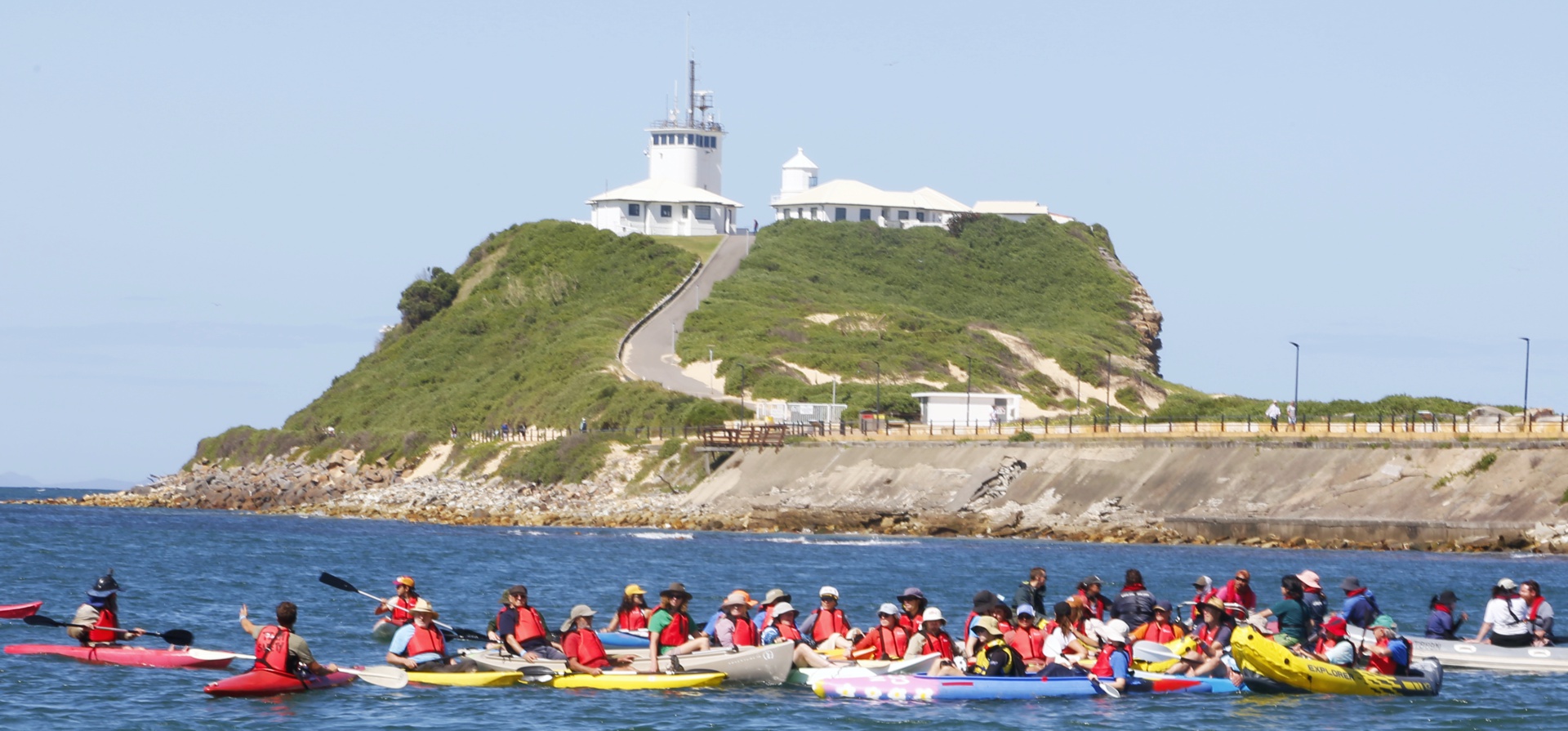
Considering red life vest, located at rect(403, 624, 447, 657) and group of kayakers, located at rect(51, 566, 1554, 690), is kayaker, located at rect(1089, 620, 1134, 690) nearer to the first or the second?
group of kayakers, located at rect(51, 566, 1554, 690)

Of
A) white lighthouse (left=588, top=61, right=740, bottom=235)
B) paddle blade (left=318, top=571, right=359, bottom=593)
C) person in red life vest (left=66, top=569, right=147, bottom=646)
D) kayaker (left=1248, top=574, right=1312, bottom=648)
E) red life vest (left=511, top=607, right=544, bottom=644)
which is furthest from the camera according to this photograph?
white lighthouse (left=588, top=61, right=740, bottom=235)

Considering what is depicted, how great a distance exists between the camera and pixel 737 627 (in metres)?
28.3

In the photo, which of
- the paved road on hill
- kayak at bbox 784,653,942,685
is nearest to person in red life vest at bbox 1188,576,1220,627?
kayak at bbox 784,653,942,685

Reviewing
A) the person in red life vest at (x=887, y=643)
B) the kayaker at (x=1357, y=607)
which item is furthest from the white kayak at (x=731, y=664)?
the kayaker at (x=1357, y=607)

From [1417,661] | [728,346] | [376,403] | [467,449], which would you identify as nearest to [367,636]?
[1417,661]

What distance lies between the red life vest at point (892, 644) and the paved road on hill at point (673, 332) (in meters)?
80.9

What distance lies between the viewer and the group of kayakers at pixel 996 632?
2727 centimetres

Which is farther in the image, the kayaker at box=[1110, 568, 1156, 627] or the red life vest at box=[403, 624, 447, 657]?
the kayaker at box=[1110, 568, 1156, 627]

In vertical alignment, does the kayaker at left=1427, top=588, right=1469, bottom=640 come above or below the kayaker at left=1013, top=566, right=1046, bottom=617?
below

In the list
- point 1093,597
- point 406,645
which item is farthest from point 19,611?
point 1093,597

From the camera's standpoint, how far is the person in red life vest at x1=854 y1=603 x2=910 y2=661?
2786 cm

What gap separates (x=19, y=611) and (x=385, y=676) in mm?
12158

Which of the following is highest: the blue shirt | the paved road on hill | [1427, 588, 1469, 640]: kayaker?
the paved road on hill

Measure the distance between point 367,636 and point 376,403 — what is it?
9619 cm
